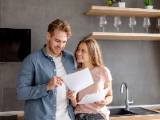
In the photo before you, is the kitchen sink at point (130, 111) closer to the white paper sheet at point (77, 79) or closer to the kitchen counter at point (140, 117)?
the kitchen counter at point (140, 117)

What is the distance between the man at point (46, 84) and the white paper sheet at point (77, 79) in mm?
45

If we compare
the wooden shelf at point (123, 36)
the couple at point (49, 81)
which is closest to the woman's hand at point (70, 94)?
the couple at point (49, 81)

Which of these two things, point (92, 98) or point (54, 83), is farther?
point (92, 98)

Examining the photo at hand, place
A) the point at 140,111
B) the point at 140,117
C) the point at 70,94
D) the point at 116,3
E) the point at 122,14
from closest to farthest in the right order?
the point at 70,94 < the point at 140,117 < the point at 140,111 < the point at 116,3 < the point at 122,14

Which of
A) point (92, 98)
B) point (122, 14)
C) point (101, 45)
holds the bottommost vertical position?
point (92, 98)

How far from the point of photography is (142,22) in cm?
313

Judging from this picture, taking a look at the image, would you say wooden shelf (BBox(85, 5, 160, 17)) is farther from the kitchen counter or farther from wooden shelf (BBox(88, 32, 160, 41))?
the kitchen counter

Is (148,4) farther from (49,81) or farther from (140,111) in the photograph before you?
(49,81)

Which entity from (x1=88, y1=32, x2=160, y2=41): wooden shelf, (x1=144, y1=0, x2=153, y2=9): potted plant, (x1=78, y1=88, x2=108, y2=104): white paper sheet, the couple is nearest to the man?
the couple

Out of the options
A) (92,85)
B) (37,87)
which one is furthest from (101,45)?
(37,87)

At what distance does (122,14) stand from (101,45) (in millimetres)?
418

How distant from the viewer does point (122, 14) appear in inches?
118

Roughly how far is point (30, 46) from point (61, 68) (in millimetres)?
981

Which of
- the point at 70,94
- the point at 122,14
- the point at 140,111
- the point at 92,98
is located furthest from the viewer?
the point at 122,14
